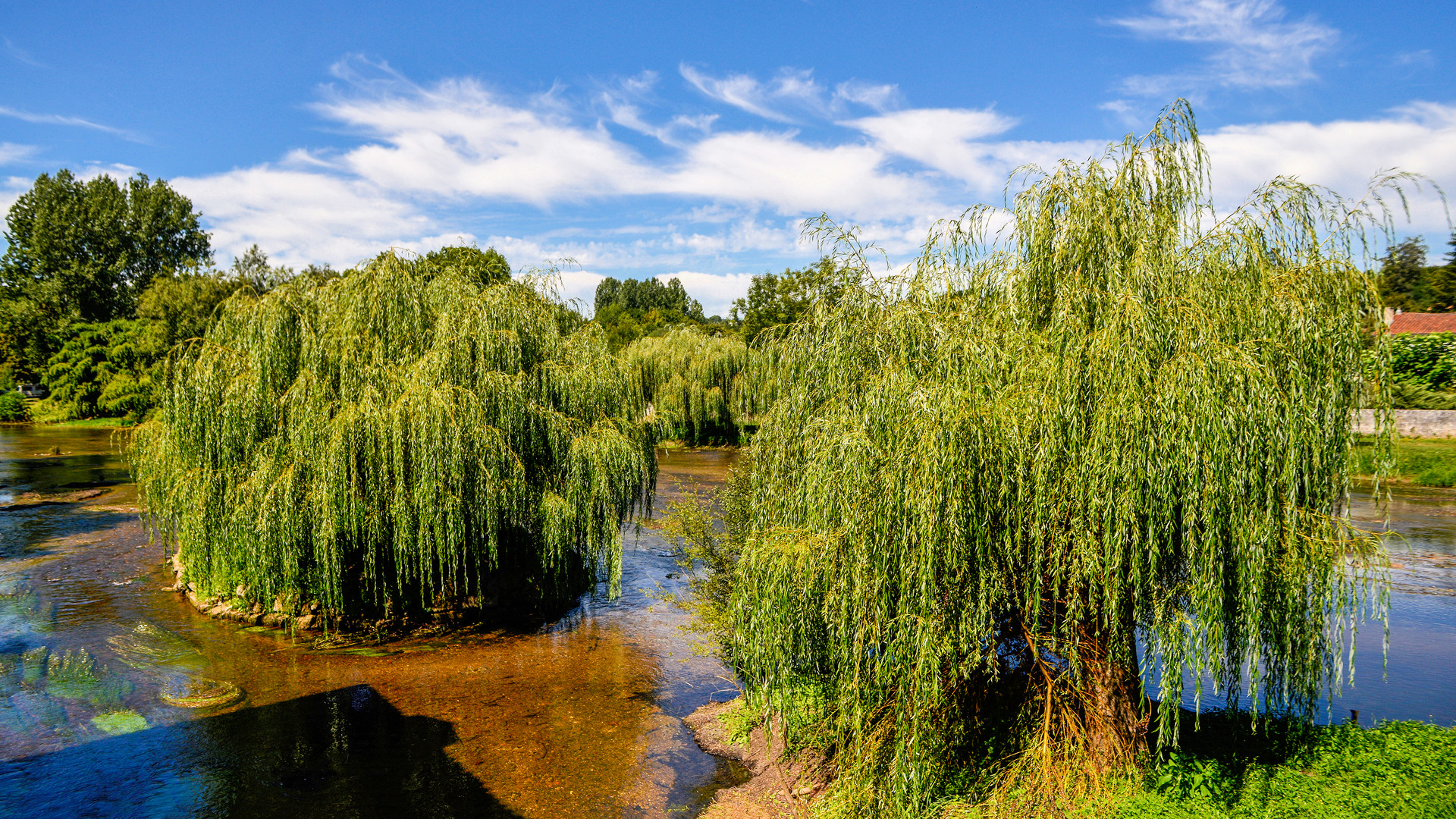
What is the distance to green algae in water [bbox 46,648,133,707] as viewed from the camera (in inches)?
484

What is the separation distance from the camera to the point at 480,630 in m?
16.2

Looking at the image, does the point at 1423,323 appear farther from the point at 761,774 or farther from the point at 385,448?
the point at 385,448

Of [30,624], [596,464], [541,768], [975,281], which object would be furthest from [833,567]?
[30,624]

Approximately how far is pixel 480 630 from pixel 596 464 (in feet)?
14.7

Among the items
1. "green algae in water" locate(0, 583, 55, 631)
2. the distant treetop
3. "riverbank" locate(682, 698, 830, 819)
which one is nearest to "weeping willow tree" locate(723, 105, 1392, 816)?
"riverbank" locate(682, 698, 830, 819)

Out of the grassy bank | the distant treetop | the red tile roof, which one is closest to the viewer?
the grassy bank

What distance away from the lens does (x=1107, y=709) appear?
839cm

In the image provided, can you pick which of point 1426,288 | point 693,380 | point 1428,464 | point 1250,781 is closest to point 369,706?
point 1250,781

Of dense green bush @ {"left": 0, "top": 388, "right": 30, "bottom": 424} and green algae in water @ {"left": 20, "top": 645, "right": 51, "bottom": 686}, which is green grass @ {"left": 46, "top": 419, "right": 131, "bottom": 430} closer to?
dense green bush @ {"left": 0, "top": 388, "right": 30, "bottom": 424}

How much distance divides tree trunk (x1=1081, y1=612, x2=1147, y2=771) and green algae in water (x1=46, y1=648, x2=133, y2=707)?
14.3 metres

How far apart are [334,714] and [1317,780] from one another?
13.4 metres

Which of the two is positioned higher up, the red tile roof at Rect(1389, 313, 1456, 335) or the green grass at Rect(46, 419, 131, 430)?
the red tile roof at Rect(1389, 313, 1456, 335)

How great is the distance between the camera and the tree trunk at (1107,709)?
829 cm

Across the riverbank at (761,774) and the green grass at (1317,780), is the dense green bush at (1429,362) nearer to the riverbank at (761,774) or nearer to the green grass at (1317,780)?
the green grass at (1317,780)
